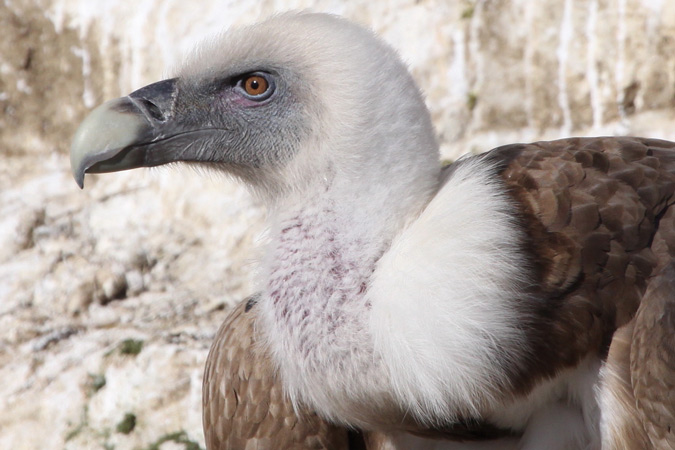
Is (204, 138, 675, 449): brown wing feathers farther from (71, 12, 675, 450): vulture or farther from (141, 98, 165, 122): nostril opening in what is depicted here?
(141, 98, 165, 122): nostril opening

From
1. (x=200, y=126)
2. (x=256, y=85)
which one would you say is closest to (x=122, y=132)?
(x=200, y=126)

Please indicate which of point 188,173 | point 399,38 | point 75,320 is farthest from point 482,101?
point 75,320

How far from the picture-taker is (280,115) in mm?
2262

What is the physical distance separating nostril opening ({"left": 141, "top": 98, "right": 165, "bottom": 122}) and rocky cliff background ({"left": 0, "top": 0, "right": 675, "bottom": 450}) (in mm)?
1653

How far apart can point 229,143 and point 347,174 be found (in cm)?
41

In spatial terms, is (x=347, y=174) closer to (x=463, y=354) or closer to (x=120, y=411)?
(x=463, y=354)

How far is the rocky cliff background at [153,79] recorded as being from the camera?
409 cm

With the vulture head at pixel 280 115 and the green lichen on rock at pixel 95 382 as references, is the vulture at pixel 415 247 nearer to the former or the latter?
the vulture head at pixel 280 115

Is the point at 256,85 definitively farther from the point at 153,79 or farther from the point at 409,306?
the point at 153,79

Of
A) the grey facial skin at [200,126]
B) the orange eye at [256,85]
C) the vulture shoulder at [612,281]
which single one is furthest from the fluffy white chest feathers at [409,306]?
the orange eye at [256,85]

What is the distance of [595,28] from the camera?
4.37m

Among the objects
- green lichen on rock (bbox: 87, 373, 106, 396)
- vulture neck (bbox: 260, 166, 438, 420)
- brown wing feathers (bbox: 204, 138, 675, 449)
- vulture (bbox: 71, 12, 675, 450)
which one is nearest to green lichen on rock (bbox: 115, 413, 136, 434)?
green lichen on rock (bbox: 87, 373, 106, 396)

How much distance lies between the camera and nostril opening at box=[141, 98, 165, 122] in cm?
225

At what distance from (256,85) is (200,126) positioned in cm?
19
